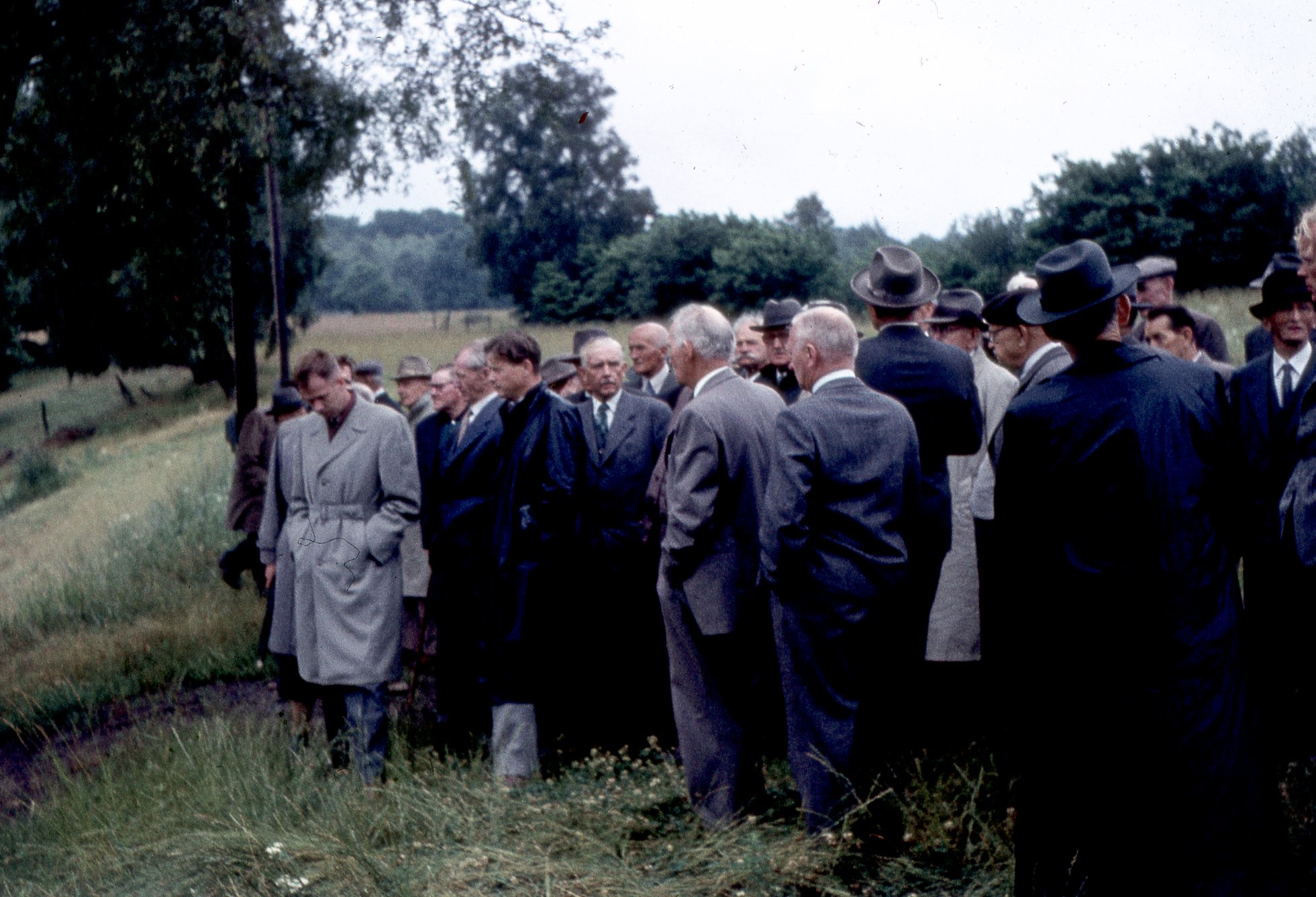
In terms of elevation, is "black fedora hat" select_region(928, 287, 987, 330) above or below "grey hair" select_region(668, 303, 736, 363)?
above

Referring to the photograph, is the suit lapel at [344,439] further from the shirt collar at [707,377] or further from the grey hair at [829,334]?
the grey hair at [829,334]

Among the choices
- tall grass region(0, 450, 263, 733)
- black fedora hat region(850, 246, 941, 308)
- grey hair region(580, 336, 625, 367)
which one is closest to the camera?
black fedora hat region(850, 246, 941, 308)

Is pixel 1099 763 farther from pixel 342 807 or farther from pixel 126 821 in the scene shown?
pixel 126 821

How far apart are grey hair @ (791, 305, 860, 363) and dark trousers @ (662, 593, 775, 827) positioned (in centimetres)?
111

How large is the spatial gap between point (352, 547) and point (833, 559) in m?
2.57

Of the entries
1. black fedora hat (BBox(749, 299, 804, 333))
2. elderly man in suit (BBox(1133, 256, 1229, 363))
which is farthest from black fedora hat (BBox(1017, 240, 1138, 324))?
black fedora hat (BBox(749, 299, 804, 333))

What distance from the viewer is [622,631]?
21.4 ft

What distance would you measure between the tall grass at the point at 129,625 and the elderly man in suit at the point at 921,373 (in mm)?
5342

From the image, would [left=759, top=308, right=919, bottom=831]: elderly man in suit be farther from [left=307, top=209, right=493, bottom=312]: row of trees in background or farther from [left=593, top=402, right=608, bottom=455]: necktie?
[left=307, top=209, right=493, bottom=312]: row of trees in background

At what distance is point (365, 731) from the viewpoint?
601cm

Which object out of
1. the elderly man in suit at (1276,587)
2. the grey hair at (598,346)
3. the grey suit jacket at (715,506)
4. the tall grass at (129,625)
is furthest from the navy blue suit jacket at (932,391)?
the tall grass at (129,625)

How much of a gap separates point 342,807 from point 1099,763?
283 centimetres

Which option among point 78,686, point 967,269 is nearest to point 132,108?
point 78,686

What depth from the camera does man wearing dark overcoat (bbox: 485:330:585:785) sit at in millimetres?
5832
